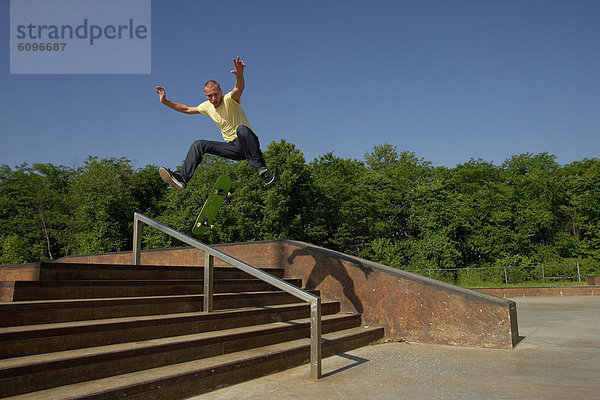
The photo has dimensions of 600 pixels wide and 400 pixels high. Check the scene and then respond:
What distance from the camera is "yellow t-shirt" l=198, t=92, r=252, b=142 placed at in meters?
5.93

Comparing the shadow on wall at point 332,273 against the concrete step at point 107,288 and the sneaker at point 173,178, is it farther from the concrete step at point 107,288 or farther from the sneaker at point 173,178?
the sneaker at point 173,178

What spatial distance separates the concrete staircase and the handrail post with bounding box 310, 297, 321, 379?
1.82 ft

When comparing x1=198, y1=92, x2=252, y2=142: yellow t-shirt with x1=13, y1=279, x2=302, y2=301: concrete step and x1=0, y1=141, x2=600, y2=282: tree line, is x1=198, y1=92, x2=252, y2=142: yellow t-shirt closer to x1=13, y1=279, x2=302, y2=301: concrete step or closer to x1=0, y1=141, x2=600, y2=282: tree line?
x1=13, y1=279, x2=302, y2=301: concrete step

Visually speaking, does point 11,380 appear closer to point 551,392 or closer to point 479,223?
point 551,392

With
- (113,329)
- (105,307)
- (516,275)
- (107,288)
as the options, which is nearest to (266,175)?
(107,288)

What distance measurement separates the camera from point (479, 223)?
34.1 m

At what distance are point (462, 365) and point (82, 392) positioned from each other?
12.6ft

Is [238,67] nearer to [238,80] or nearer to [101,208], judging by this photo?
[238,80]

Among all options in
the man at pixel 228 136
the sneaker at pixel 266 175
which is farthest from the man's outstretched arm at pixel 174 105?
the sneaker at pixel 266 175

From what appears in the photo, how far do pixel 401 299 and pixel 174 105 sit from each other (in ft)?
14.6

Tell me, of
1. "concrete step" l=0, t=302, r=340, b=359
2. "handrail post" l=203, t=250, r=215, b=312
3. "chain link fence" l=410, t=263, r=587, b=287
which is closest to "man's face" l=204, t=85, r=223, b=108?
"handrail post" l=203, t=250, r=215, b=312

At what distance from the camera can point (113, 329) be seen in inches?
154

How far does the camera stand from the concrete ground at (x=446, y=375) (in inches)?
144

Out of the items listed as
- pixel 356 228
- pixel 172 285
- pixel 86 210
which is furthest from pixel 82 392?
pixel 86 210
